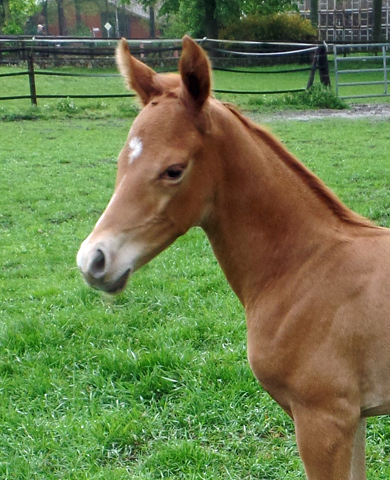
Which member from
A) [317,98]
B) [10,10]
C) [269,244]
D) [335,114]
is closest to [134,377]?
[269,244]

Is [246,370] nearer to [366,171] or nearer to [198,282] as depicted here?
[198,282]

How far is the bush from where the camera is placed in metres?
29.4

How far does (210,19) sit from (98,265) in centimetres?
2747

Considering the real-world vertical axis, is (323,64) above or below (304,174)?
above

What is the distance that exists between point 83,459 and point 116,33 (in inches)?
1992

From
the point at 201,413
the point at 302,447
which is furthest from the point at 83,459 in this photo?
the point at 302,447

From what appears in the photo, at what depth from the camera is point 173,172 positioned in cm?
193

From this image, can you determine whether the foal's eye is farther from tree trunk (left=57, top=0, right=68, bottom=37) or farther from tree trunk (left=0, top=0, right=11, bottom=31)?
tree trunk (left=57, top=0, right=68, bottom=37)

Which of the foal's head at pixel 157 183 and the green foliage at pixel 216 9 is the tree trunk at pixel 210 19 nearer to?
the green foliage at pixel 216 9

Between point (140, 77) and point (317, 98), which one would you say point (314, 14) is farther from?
point (140, 77)

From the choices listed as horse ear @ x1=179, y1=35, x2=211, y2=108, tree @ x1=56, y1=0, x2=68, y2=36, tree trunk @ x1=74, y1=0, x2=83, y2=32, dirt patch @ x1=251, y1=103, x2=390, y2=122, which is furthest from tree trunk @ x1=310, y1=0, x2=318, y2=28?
horse ear @ x1=179, y1=35, x2=211, y2=108

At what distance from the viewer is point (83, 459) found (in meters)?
2.73

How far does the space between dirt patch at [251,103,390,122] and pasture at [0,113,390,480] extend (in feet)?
23.9

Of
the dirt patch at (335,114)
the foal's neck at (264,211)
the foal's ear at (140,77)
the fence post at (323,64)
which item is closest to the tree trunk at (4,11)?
the fence post at (323,64)
